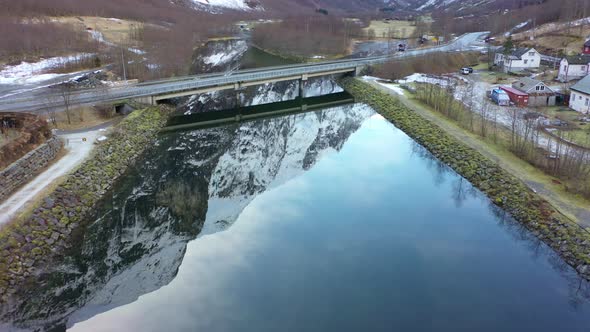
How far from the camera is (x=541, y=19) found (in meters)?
87.9

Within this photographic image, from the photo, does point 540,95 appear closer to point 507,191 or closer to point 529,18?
point 507,191

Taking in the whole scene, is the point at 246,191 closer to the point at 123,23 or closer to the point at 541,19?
the point at 123,23

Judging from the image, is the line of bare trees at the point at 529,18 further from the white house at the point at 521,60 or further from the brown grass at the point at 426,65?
the white house at the point at 521,60

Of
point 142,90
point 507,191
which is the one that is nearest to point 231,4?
point 142,90

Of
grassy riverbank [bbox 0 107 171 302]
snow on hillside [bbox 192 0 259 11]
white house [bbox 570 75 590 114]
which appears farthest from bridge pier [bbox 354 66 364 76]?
snow on hillside [bbox 192 0 259 11]

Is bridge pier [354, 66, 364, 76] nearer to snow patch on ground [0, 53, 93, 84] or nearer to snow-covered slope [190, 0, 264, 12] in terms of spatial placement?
snow patch on ground [0, 53, 93, 84]

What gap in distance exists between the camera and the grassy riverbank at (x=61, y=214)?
18.6 metres

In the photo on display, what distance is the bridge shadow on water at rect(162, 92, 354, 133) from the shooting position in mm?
40812

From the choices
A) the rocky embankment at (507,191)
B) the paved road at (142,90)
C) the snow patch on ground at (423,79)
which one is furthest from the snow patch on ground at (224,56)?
the rocky embankment at (507,191)

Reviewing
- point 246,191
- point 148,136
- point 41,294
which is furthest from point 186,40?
point 41,294

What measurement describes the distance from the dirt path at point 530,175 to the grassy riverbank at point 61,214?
23.2 metres

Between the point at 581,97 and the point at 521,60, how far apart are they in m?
22.0

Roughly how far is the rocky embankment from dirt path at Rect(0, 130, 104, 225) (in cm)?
2345

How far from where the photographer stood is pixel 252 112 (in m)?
45.5
